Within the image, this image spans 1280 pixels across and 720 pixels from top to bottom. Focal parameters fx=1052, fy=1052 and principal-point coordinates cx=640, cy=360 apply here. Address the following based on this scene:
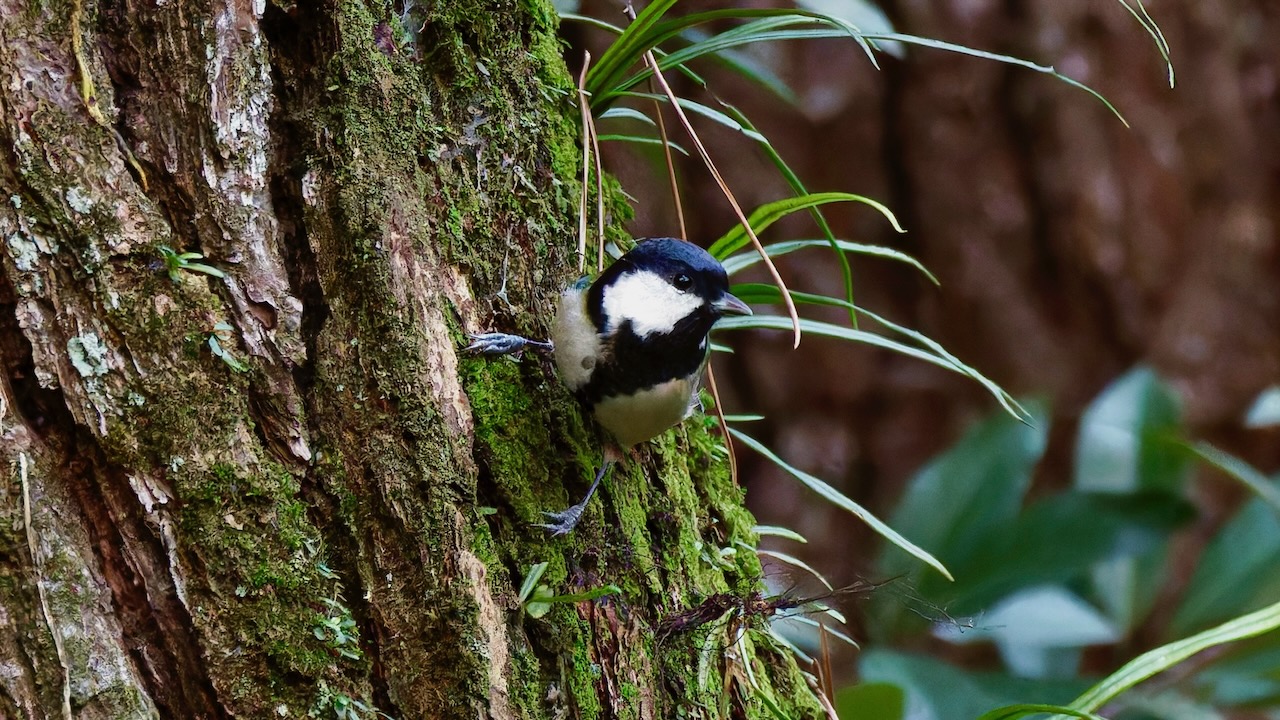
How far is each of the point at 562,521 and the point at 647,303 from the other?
378 millimetres

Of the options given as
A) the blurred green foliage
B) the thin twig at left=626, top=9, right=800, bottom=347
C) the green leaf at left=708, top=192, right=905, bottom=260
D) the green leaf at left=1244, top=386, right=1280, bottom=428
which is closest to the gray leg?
the thin twig at left=626, top=9, right=800, bottom=347

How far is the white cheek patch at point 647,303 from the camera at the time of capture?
1.62 meters

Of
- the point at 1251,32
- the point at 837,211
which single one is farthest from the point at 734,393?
the point at 1251,32

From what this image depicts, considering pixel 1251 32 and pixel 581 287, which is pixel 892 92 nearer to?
pixel 1251 32

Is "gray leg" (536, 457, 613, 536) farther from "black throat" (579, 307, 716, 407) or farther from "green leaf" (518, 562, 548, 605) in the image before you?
"black throat" (579, 307, 716, 407)

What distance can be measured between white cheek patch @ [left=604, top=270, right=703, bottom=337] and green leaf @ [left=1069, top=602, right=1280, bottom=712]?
799mm

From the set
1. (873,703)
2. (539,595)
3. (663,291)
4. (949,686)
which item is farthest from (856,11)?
(949,686)

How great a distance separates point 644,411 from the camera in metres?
1.57

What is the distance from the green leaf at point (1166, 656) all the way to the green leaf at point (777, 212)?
699 millimetres

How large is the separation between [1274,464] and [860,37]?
3600 mm

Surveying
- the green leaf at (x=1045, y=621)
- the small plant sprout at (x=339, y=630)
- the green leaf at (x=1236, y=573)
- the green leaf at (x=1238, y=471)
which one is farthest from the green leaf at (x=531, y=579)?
the green leaf at (x=1236, y=573)

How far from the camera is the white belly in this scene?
1565 mm

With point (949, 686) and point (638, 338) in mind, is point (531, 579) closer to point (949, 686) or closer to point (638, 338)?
point (638, 338)

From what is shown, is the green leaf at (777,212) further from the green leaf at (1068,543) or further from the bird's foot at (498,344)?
the green leaf at (1068,543)
